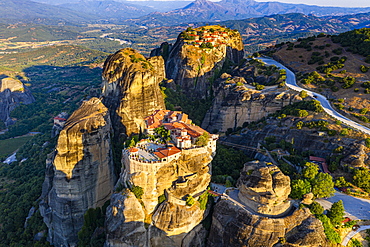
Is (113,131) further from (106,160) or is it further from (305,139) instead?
(305,139)

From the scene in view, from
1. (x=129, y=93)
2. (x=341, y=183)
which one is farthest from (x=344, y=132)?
(x=129, y=93)

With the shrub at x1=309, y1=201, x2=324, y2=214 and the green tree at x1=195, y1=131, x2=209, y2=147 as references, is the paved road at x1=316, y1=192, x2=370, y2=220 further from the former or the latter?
the green tree at x1=195, y1=131, x2=209, y2=147

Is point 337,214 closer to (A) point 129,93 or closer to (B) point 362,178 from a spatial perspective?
(B) point 362,178

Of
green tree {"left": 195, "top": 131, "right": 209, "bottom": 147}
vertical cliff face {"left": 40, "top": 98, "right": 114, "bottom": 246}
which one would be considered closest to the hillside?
green tree {"left": 195, "top": 131, "right": 209, "bottom": 147}

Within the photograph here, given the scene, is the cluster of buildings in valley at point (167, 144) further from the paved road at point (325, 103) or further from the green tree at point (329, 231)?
the paved road at point (325, 103)

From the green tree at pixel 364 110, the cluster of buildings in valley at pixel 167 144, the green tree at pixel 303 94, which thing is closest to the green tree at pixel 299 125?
the green tree at pixel 303 94

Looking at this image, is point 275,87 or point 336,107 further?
point 275,87

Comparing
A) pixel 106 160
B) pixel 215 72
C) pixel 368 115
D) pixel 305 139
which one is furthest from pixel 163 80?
pixel 368 115
